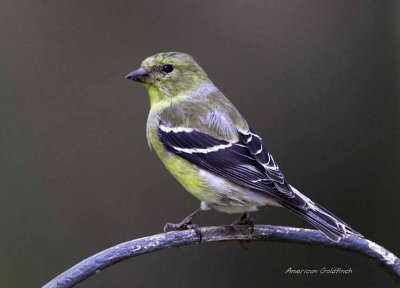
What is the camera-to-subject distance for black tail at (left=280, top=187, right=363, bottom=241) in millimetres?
3307

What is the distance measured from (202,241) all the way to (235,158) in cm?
84

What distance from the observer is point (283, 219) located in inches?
225

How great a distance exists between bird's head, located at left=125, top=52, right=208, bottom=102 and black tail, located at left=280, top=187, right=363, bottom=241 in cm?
119

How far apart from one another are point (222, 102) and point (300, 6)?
213 cm

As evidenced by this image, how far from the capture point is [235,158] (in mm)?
3855

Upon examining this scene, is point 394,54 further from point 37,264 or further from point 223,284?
point 37,264

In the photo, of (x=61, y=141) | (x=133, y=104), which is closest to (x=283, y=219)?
(x=133, y=104)

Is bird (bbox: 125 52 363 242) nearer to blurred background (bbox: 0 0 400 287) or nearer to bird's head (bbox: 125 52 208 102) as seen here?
bird's head (bbox: 125 52 208 102)

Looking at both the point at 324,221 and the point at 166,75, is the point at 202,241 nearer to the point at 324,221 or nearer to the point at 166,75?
the point at 324,221

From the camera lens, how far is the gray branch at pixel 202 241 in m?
2.68

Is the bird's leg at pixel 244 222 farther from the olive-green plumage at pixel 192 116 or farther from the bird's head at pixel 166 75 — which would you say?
the bird's head at pixel 166 75

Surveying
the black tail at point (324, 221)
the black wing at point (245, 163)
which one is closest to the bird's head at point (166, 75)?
the black wing at point (245, 163)

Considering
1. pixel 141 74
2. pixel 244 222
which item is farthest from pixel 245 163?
pixel 141 74

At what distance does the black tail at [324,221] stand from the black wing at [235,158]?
0.04m
